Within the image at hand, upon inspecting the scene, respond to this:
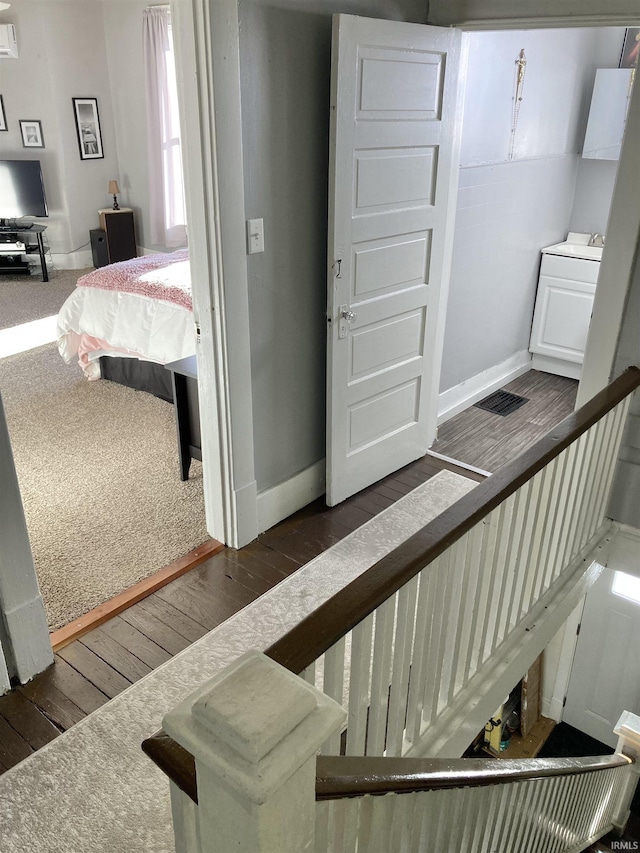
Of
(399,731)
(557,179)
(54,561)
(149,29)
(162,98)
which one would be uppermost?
(149,29)

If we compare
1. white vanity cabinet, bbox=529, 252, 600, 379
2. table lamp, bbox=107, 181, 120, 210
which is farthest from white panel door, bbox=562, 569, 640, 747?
table lamp, bbox=107, 181, 120, 210

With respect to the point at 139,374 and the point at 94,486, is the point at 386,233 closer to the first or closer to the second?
the point at 94,486

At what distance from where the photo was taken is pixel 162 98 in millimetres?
6879

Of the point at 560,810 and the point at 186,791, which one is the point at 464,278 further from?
the point at 186,791

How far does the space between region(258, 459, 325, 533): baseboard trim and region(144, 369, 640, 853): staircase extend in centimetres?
112

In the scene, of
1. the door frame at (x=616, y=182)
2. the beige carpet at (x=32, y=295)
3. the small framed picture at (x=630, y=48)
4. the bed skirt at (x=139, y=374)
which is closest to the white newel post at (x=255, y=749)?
the door frame at (x=616, y=182)

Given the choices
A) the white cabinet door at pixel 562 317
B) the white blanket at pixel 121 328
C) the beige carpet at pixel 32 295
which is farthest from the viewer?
the beige carpet at pixel 32 295

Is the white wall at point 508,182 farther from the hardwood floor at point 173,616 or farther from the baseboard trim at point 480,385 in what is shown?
the hardwood floor at point 173,616

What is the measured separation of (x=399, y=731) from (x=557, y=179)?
4.18 m

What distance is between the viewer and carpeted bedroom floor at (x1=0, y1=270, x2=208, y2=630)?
2.90m

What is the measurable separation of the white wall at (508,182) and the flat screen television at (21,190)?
5.04 meters

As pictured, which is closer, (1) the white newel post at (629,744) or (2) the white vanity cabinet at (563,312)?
(1) the white newel post at (629,744)

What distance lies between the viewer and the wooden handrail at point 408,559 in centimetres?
119

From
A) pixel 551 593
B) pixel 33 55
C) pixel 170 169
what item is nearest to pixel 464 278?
pixel 551 593
